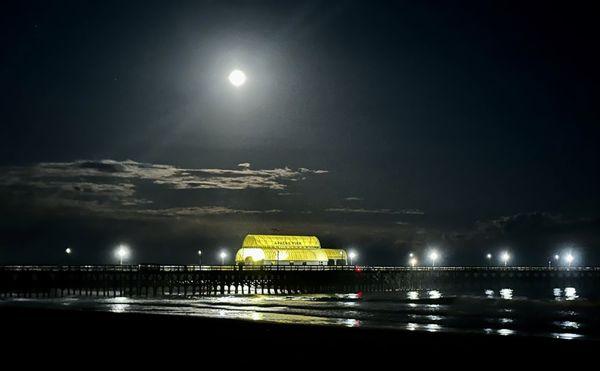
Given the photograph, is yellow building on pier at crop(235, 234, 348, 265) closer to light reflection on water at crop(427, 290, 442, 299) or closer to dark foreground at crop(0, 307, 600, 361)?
light reflection on water at crop(427, 290, 442, 299)

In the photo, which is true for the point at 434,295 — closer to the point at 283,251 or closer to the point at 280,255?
the point at 280,255

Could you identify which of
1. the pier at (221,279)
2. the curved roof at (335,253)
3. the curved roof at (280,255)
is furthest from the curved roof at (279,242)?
the pier at (221,279)

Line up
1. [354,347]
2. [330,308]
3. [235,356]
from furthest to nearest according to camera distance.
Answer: [330,308], [354,347], [235,356]

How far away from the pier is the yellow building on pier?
13.7m

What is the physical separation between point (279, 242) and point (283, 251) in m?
2.70

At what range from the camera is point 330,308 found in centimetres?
6328

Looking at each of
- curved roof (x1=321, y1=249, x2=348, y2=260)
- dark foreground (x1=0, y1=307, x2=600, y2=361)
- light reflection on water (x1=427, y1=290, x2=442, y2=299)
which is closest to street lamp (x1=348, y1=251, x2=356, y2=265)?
curved roof (x1=321, y1=249, x2=348, y2=260)

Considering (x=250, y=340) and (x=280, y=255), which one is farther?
(x=280, y=255)

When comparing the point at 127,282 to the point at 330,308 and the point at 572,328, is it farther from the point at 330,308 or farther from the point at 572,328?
the point at 572,328

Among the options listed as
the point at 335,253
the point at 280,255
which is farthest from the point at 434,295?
the point at 335,253

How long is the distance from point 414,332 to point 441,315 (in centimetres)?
1764

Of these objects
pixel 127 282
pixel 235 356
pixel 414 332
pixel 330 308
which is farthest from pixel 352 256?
pixel 235 356

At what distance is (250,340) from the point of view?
115 ft

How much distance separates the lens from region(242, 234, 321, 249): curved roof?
137950 mm
